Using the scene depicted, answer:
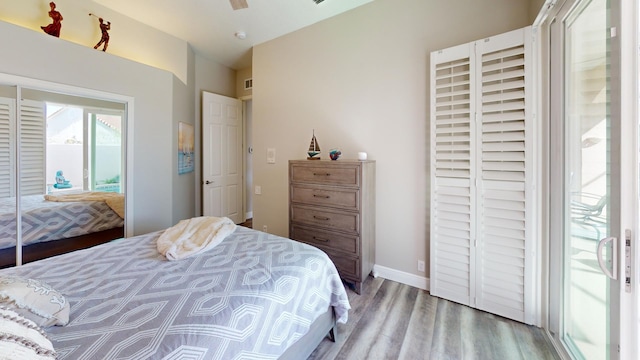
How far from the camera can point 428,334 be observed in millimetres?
1834

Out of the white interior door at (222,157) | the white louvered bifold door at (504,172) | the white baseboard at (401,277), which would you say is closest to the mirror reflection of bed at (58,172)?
the white interior door at (222,157)

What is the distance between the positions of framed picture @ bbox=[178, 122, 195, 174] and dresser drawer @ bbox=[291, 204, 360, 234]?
201 centimetres

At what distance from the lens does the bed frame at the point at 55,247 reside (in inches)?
85.6

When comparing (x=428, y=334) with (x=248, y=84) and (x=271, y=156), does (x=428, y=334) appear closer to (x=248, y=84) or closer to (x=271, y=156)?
(x=271, y=156)

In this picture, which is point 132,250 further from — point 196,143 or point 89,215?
point 196,143

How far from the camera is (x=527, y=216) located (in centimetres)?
190

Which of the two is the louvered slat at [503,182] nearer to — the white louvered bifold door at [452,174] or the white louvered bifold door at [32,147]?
the white louvered bifold door at [452,174]

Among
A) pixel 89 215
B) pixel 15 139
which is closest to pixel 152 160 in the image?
pixel 89 215

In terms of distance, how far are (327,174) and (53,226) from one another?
2714 mm

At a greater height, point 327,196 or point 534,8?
point 534,8

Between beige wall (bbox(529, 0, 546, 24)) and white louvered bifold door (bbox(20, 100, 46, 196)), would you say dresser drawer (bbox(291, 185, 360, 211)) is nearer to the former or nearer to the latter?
beige wall (bbox(529, 0, 546, 24))

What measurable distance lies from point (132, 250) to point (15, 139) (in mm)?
1675

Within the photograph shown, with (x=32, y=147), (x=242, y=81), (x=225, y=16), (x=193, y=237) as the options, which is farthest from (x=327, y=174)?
(x=242, y=81)

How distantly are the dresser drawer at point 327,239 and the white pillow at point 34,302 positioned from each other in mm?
1898
